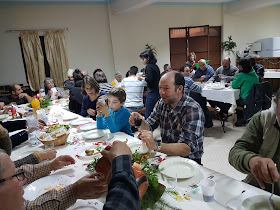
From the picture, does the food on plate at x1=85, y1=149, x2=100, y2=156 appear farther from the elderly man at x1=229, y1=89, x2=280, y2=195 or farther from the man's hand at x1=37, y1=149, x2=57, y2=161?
the elderly man at x1=229, y1=89, x2=280, y2=195

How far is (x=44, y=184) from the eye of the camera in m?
1.30

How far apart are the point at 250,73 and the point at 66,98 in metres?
4.10

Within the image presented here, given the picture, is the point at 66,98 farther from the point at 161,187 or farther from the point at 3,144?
the point at 161,187

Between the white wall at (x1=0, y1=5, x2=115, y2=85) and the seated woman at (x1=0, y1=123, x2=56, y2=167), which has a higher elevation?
the white wall at (x1=0, y1=5, x2=115, y2=85)

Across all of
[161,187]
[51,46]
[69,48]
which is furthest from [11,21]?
[161,187]

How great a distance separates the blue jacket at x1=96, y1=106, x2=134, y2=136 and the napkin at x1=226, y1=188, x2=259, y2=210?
4.50 feet

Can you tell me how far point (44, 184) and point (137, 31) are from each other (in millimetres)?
6910

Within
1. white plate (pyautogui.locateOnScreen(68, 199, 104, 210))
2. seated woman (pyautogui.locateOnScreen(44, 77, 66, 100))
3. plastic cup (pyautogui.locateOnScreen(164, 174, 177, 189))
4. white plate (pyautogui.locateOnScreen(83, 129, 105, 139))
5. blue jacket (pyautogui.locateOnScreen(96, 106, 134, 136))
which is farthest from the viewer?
seated woman (pyautogui.locateOnScreen(44, 77, 66, 100))

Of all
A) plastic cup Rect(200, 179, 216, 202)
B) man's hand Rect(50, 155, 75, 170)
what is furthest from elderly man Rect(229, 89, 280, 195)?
man's hand Rect(50, 155, 75, 170)

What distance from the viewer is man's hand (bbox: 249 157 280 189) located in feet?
3.44

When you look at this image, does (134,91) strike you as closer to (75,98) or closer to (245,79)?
(75,98)

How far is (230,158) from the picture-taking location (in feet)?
4.59

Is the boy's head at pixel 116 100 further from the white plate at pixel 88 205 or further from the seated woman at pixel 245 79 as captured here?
the seated woman at pixel 245 79

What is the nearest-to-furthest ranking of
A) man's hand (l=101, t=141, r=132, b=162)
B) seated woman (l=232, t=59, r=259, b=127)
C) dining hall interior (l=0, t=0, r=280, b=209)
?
man's hand (l=101, t=141, r=132, b=162) → seated woman (l=232, t=59, r=259, b=127) → dining hall interior (l=0, t=0, r=280, b=209)
